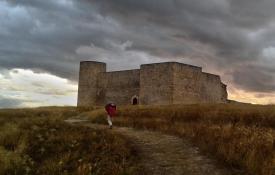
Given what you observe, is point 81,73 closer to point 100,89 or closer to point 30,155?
point 100,89

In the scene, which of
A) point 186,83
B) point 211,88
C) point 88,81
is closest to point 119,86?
point 88,81

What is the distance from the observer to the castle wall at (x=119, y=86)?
40.7 metres

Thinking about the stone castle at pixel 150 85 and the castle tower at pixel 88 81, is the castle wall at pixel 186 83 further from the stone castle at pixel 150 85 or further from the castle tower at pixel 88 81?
the castle tower at pixel 88 81

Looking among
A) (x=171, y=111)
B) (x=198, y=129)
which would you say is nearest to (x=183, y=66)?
(x=171, y=111)

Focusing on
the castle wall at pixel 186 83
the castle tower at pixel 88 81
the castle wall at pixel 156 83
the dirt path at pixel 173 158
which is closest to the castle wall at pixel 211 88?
the castle wall at pixel 186 83

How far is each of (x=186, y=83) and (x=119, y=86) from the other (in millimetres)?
7887

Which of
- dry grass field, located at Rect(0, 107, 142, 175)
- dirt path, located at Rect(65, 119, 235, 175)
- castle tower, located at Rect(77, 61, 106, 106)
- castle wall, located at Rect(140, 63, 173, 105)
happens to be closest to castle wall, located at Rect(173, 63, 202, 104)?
castle wall, located at Rect(140, 63, 173, 105)

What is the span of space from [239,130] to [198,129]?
1405 millimetres

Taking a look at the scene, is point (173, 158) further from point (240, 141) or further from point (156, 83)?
point (156, 83)

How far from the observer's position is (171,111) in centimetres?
2053

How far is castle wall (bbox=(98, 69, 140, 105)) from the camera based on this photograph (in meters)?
40.7

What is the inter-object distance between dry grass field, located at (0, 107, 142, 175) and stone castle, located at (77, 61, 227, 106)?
25205mm

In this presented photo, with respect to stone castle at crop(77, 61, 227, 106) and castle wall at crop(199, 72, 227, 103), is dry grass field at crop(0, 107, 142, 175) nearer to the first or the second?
stone castle at crop(77, 61, 227, 106)

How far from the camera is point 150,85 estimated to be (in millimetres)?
37906
